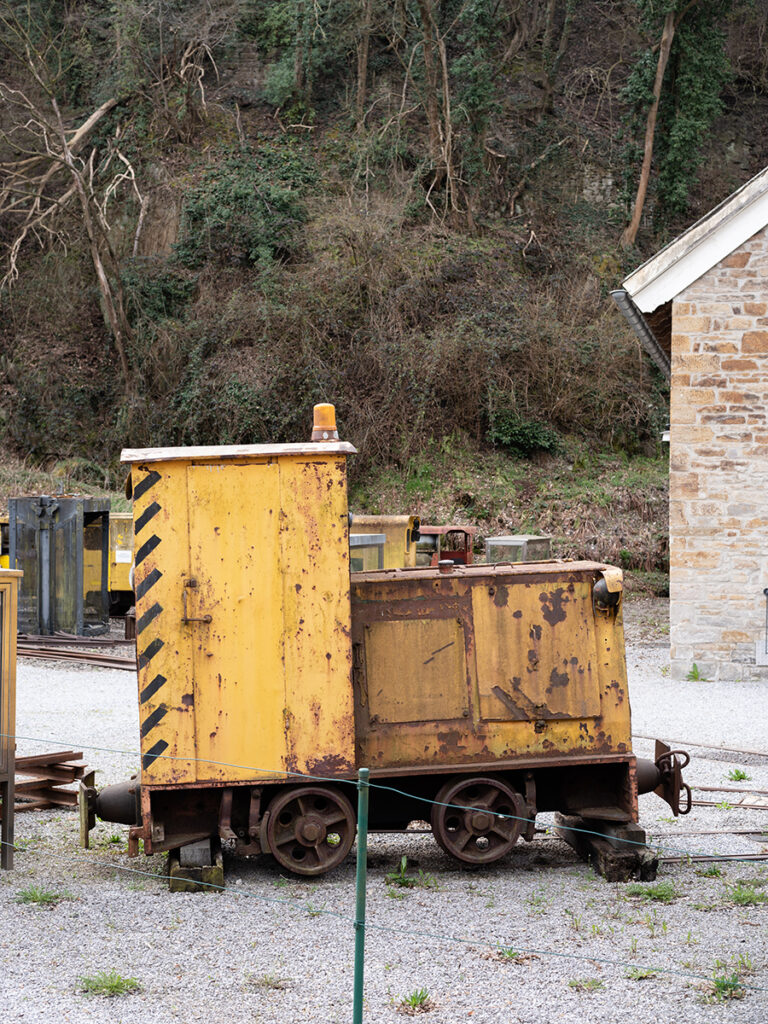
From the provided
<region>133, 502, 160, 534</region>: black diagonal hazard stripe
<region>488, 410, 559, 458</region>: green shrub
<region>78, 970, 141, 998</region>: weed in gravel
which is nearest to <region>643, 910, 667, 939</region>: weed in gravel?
<region>78, 970, 141, 998</region>: weed in gravel

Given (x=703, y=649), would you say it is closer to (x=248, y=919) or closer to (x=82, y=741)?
(x=82, y=741)

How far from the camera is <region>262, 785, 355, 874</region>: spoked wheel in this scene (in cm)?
639

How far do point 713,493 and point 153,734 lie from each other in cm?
933

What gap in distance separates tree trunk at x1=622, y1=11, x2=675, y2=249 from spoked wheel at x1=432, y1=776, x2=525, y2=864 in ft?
85.6

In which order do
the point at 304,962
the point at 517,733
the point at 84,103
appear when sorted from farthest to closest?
the point at 84,103
the point at 517,733
the point at 304,962

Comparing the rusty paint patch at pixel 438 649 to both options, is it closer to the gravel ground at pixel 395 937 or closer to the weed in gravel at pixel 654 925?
the gravel ground at pixel 395 937

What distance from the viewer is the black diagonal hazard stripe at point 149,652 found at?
20.8ft

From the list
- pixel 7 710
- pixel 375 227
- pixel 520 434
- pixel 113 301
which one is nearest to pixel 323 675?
pixel 7 710

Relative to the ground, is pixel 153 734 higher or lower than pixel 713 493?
lower

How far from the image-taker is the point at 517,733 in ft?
22.1

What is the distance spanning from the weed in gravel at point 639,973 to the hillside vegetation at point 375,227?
62.8ft

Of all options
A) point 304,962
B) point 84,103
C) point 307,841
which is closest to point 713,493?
point 307,841

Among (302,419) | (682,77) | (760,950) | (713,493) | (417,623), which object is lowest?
(760,950)

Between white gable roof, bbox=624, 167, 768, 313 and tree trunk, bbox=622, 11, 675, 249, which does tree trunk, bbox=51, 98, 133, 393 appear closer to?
tree trunk, bbox=622, 11, 675, 249
